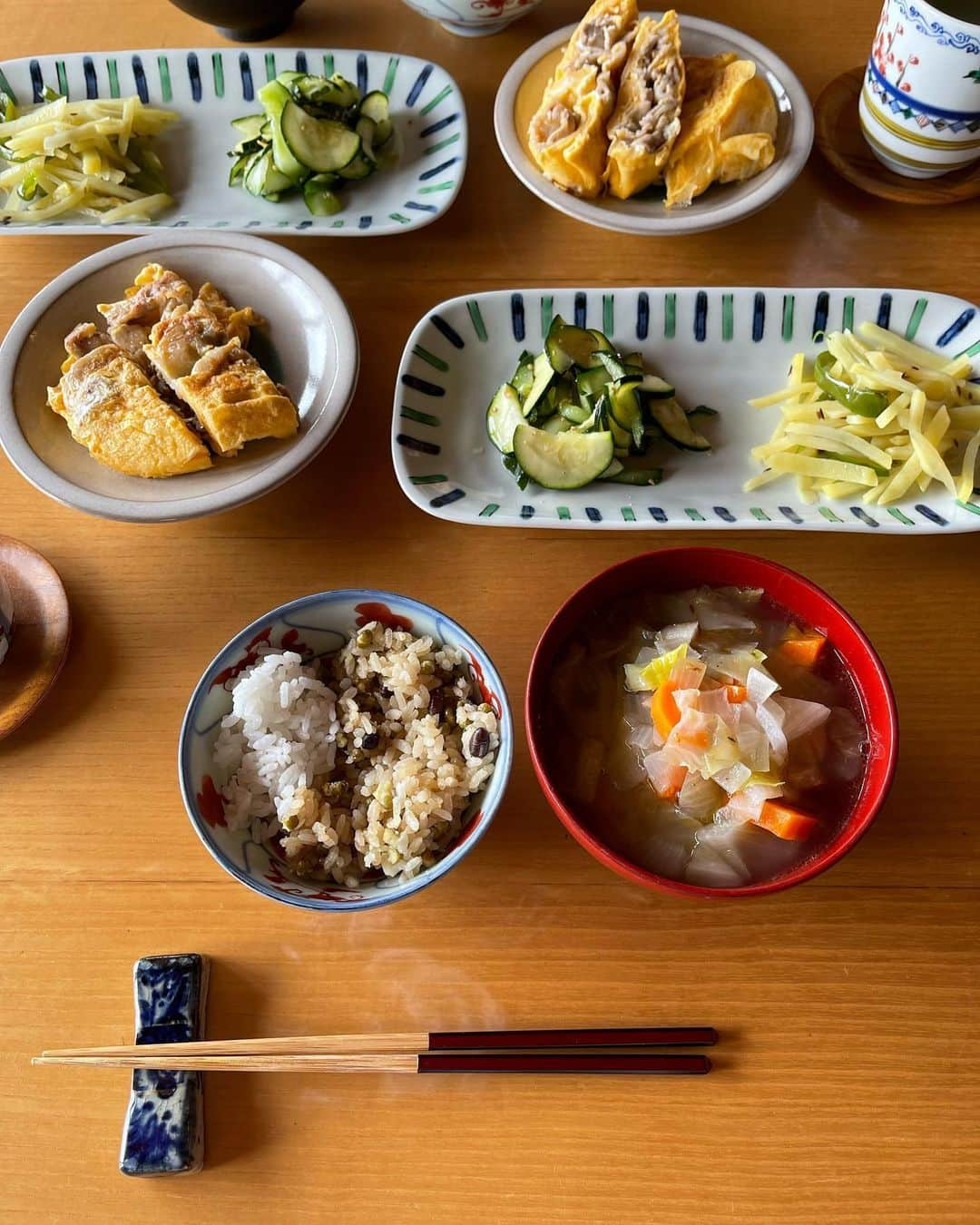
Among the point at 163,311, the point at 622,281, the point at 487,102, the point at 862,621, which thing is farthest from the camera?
the point at 487,102

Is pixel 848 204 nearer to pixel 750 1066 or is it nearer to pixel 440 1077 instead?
pixel 750 1066

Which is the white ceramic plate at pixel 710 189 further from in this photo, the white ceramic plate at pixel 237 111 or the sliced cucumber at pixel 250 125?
the sliced cucumber at pixel 250 125

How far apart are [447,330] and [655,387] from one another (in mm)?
369

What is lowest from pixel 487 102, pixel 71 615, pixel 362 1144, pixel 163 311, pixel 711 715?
pixel 362 1144

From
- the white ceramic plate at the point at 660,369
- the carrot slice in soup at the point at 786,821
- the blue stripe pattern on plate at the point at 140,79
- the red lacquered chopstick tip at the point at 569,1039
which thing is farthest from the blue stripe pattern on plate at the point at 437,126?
the red lacquered chopstick tip at the point at 569,1039

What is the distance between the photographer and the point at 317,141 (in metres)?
1.74

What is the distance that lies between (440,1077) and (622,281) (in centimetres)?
134

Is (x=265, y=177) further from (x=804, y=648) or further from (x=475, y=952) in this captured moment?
(x=475, y=952)

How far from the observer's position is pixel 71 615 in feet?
4.80

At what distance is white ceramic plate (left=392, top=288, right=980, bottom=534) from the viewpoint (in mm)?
1446

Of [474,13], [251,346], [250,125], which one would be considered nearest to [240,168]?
[250,125]

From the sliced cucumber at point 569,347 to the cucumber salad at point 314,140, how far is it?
1.86ft

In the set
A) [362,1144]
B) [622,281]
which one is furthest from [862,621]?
[362,1144]

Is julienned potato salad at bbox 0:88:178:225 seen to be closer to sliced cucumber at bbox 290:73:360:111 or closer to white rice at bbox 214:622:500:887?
sliced cucumber at bbox 290:73:360:111
